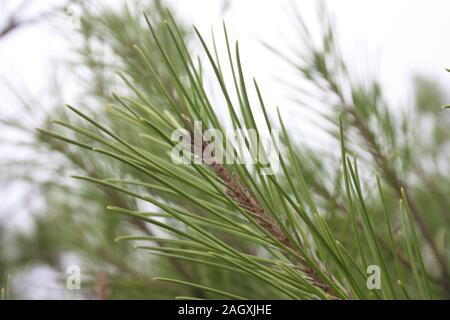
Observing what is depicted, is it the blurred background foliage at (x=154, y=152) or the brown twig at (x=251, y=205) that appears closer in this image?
the brown twig at (x=251, y=205)

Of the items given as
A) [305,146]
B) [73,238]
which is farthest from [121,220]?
[305,146]

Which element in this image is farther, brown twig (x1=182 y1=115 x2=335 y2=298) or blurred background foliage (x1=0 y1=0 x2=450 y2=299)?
blurred background foliage (x1=0 y1=0 x2=450 y2=299)

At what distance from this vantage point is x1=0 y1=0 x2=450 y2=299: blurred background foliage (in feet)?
1.83

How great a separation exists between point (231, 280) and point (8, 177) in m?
0.35

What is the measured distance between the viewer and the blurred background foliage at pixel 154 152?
1.83 feet

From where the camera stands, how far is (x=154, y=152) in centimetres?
59

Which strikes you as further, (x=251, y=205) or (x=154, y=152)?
(x=154, y=152)

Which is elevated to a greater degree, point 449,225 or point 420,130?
point 420,130
